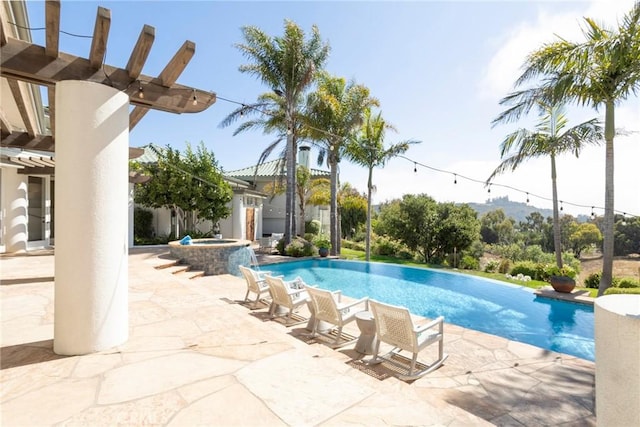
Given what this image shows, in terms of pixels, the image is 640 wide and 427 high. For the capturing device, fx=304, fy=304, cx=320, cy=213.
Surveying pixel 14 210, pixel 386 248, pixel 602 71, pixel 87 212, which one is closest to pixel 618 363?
pixel 87 212

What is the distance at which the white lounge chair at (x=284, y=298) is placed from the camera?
645cm

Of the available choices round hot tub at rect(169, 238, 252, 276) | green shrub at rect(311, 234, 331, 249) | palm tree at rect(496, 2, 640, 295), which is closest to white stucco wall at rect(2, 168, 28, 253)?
round hot tub at rect(169, 238, 252, 276)

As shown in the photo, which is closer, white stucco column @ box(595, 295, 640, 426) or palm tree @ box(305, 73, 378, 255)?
white stucco column @ box(595, 295, 640, 426)

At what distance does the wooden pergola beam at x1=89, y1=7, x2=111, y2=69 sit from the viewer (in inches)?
126

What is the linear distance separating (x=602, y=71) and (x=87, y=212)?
1308 cm

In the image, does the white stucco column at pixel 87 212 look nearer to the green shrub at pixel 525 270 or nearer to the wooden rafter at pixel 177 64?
the wooden rafter at pixel 177 64

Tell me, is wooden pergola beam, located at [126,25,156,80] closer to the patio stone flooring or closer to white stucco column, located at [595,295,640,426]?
the patio stone flooring

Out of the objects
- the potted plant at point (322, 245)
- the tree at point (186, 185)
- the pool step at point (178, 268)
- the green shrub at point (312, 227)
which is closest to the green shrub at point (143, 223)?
the tree at point (186, 185)

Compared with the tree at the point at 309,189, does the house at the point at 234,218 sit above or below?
below

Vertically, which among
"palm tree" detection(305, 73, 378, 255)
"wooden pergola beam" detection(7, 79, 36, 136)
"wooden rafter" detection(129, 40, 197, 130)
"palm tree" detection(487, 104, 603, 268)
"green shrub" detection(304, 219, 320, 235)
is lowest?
"green shrub" detection(304, 219, 320, 235)

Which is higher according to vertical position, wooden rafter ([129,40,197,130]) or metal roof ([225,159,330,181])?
metal roof ([225,159,330,181])

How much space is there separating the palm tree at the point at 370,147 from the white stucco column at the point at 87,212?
14.3 metres

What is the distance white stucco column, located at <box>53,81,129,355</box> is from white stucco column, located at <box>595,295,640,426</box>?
4.41m

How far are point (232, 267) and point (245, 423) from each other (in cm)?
935
